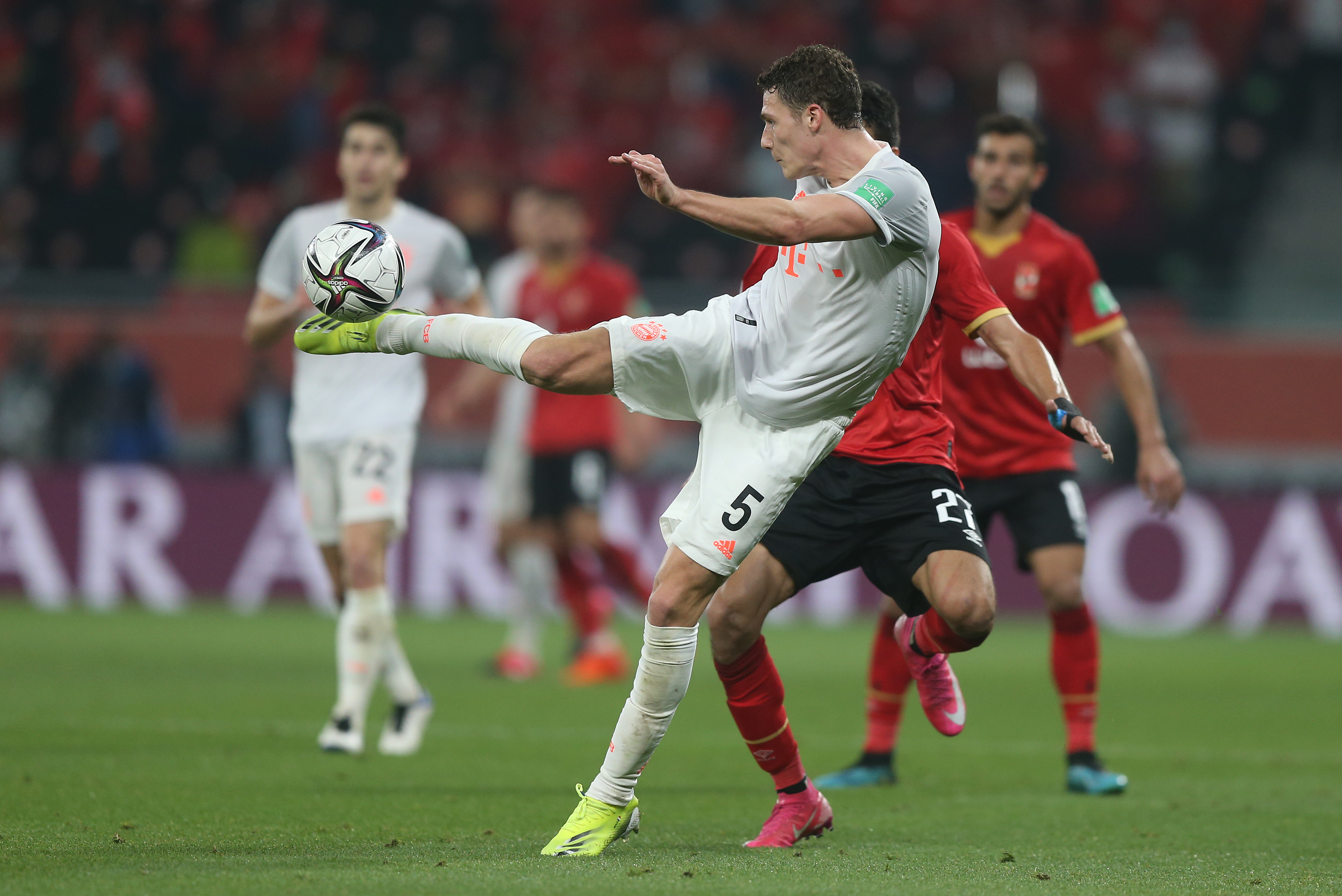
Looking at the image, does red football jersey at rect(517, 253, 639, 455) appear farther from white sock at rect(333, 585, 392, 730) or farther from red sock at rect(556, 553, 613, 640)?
white sock at rect(333, 585, 392, 730)

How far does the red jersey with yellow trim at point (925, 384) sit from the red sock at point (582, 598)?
498cm

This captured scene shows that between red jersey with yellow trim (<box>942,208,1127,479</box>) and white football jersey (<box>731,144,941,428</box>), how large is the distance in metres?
1.97

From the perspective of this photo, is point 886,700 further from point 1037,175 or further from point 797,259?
point 797,259

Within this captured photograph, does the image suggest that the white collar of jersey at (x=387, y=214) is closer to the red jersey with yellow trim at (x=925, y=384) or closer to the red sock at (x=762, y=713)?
the red jersey with yellow trim at (x=925, y=384)

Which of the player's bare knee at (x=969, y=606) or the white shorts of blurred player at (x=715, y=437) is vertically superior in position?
the white shorts of blurred player at (x=715, y=437)

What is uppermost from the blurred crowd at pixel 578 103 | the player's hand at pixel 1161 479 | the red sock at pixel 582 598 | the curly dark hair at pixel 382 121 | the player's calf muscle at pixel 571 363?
A: the blurred crowd at pixel 578 103

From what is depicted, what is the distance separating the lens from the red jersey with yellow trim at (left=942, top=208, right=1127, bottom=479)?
689 centimetres

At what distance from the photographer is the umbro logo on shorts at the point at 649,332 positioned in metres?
4.95

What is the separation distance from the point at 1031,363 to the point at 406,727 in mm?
3461

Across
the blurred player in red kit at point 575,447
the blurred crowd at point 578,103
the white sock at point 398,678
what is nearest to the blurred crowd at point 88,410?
the blurred crowd at point 578,103

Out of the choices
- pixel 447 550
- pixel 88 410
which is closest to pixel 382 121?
pixel 447 550

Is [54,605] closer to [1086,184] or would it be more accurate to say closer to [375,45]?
[375,45]

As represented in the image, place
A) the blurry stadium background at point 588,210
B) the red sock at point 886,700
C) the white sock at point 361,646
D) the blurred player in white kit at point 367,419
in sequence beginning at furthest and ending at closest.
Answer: the blurry stadium background at point 588,210
the blurred player in white kit at point 367,419
the white sock at point 361,646
the red sock at point 886,700

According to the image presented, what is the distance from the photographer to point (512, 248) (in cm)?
1639
